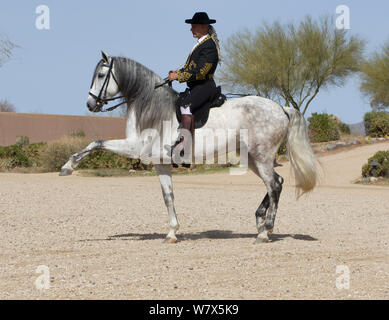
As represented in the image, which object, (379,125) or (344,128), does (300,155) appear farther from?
(344,128)

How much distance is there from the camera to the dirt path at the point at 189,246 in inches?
231

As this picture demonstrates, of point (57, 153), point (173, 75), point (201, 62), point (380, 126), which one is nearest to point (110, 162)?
point (57, 153)

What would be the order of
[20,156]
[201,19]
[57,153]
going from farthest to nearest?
[20,156], [57,153], [201,19]

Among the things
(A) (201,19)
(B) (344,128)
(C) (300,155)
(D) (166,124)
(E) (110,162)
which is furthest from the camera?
(B) (344,128)

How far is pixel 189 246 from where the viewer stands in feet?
27.7

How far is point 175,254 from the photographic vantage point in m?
7.67

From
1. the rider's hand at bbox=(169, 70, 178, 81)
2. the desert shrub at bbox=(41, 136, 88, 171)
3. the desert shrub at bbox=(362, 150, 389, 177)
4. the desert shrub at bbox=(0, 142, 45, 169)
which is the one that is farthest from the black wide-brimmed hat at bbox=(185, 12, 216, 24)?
the desert shrub at bbox=(0, 142, 45, 169)

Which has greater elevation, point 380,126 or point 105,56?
point 380,126

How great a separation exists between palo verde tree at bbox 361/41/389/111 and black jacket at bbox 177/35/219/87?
32171mm

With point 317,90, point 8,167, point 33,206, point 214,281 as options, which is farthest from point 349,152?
point 214,281

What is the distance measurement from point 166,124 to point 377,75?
32.6m

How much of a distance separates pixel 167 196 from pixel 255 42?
102ft

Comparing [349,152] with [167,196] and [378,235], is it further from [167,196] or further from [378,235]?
[167,196]

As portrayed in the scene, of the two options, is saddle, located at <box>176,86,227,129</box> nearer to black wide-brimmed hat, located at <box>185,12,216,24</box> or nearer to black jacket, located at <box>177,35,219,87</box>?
black jacket, located at <box>177,35,219,87</box>
